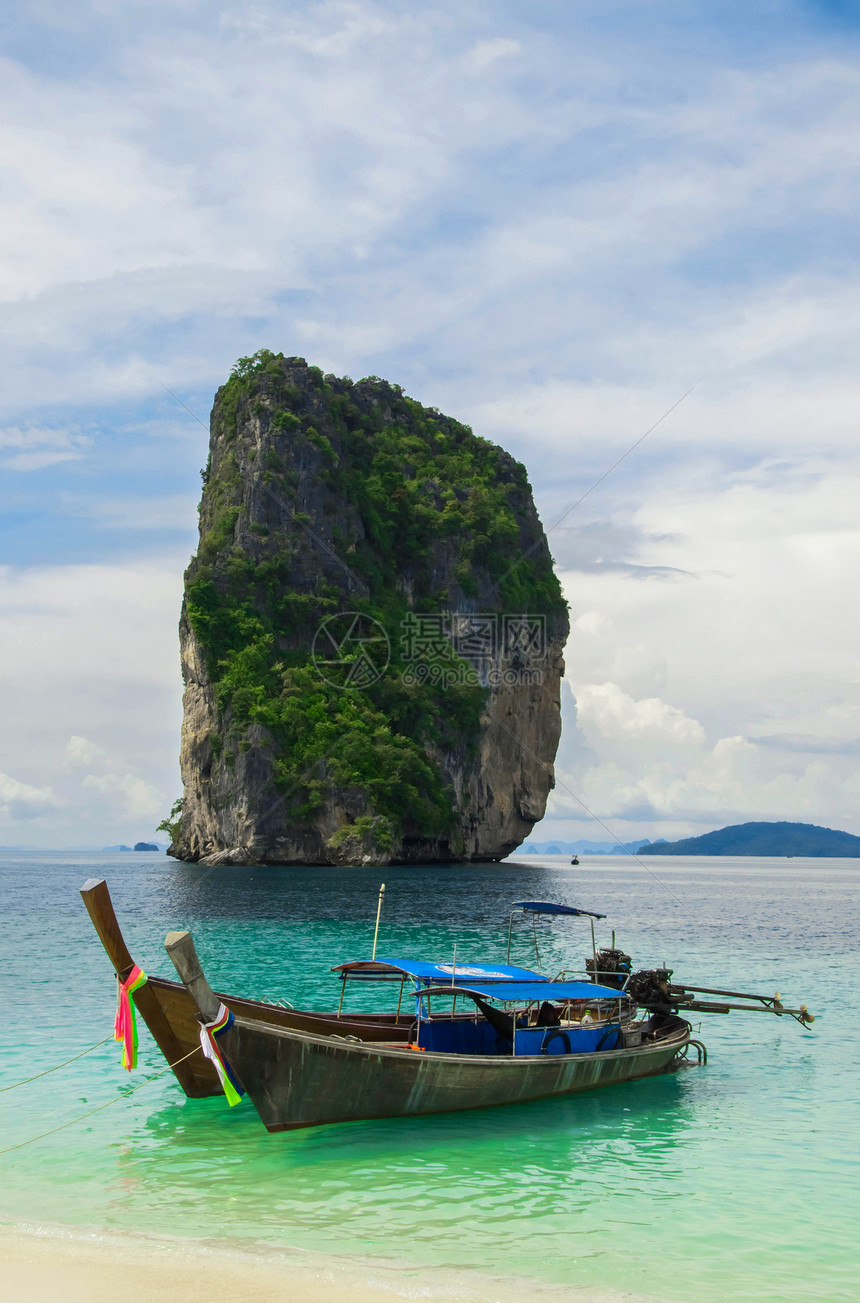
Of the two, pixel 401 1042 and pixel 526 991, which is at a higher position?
pixel 526 991

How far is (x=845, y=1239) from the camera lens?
8.93m

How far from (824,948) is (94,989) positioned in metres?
22.6

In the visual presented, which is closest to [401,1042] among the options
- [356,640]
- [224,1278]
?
[224,1278]

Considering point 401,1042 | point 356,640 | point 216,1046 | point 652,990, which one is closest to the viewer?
point 216,1046

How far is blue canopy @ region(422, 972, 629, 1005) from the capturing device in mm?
12297

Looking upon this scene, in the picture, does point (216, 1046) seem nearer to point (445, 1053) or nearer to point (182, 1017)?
point (182, 1017)

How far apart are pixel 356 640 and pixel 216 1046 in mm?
62691

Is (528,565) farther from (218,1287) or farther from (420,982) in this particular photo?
(218,1287)

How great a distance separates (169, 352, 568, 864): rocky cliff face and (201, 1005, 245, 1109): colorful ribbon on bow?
5268 centimetres

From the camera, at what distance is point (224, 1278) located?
23.7ft

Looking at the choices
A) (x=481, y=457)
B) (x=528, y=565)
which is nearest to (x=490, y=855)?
(x=528, y=565)

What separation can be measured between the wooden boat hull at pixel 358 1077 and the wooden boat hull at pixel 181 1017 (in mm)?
539

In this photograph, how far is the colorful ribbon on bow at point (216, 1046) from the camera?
980 centimetres

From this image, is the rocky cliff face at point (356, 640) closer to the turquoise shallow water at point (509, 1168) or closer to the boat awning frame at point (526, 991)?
the turquoise shallow water at point (509, 1168)
